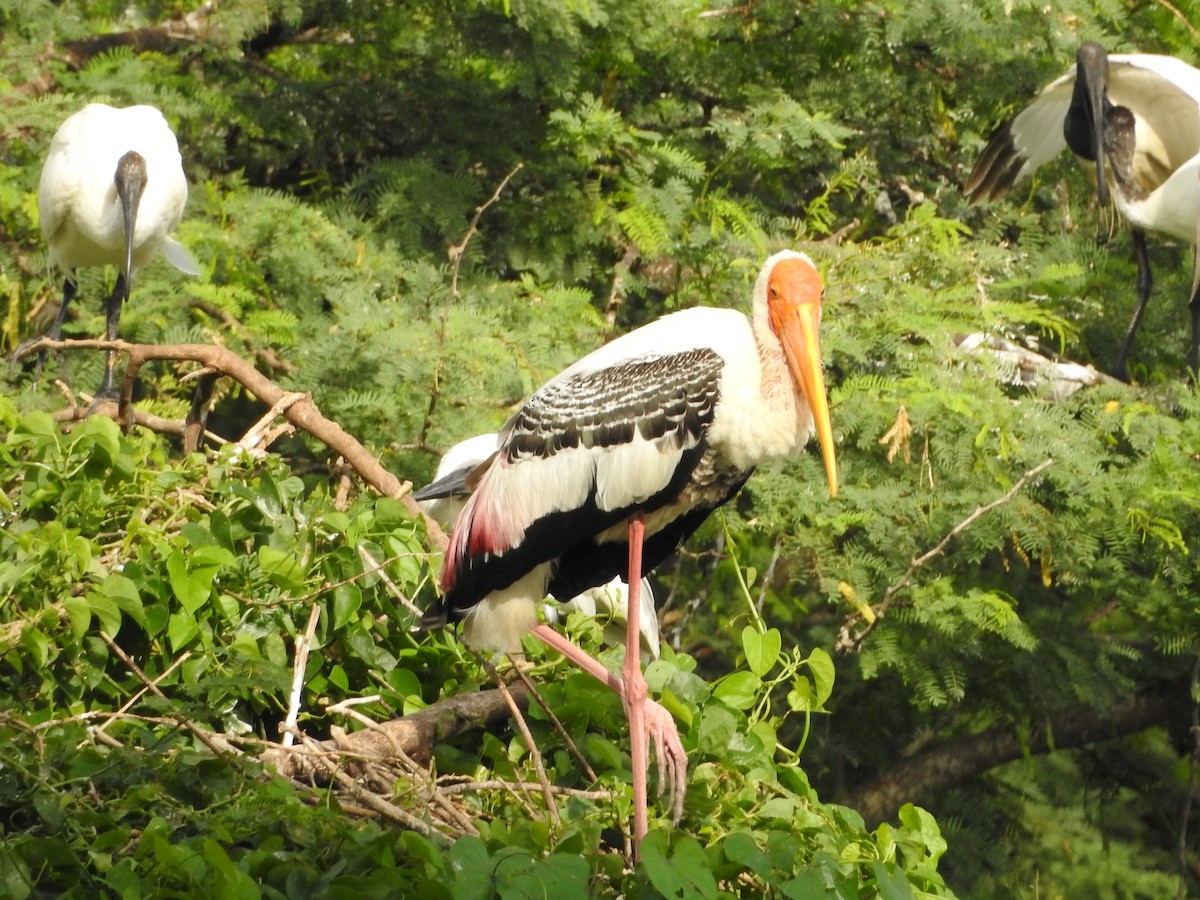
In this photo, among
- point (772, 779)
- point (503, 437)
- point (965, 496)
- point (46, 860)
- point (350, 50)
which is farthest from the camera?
point (350, 50)

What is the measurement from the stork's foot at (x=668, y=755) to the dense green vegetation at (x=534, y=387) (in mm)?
56

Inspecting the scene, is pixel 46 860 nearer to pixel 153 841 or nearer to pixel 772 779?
pixel 153 841

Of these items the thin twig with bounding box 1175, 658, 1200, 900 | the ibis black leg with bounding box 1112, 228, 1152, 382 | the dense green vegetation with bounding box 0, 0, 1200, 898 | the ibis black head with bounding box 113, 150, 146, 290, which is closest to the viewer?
the dense green vegetation with bounding box 0, 0, 1200, 898

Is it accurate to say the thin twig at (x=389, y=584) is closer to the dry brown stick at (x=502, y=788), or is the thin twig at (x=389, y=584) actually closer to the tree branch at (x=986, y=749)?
the dry brown stick at (x=502, y=788)

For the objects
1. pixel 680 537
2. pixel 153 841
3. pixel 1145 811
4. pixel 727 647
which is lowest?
pixel 1145 811

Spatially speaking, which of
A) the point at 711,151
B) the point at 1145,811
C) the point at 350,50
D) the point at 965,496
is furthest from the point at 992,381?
the point at 350,50

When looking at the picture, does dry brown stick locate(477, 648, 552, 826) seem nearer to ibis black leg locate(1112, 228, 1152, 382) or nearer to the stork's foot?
the stork's foot

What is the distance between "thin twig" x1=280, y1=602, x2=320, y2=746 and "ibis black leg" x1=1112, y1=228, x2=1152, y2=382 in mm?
3195

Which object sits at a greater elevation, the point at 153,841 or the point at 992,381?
the point at 153,841

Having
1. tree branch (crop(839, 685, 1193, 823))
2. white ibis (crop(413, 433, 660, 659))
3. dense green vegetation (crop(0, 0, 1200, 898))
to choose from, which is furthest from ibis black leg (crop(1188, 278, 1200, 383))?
white ibis (crop(413, 433, 660, 659))

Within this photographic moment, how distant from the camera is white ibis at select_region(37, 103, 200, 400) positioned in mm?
5414

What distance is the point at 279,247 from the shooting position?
4.84 metres

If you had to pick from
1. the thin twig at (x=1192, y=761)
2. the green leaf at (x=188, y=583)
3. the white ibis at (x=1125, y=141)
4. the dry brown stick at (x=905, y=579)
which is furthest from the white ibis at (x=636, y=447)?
the white ibis at (x=1125, y=141)

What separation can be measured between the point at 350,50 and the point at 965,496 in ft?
10.1
